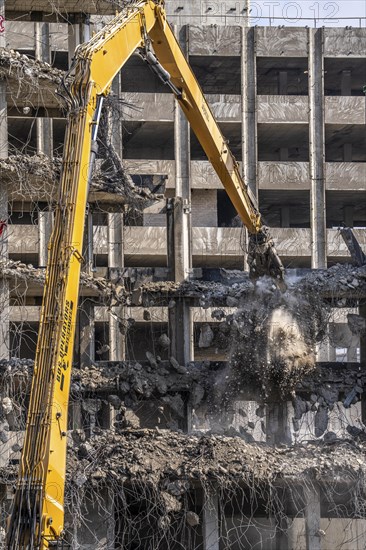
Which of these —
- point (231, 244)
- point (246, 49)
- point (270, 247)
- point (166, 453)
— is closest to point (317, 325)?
point (270, 247)

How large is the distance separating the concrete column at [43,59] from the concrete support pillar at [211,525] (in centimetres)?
2493

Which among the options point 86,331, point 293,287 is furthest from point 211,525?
point 86,331

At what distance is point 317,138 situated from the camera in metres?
51.7

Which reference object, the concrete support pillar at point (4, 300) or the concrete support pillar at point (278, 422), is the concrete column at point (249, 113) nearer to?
the concrete support pillar at point (278, 422)

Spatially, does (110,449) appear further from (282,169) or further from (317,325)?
(282,169)

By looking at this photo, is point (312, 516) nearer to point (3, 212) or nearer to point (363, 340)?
point (363, 340)

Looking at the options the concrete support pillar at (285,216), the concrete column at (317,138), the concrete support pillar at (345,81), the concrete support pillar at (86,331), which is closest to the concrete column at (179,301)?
the concrete support pillar at (86,331)

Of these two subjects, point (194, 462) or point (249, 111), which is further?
point (249, 111)

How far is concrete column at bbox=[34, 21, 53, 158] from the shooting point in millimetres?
47656

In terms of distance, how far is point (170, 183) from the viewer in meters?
50.1

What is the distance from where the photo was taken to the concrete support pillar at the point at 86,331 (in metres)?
33.8

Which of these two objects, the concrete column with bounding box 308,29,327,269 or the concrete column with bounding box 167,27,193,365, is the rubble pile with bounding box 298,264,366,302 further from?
the concrete column with bounding box 308,29,327,269

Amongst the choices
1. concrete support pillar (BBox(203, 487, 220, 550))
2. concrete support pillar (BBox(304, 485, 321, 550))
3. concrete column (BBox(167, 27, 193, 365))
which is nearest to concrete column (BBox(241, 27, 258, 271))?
concrete column (BBox(167, 27, 193, 365))

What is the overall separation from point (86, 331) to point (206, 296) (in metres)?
4.12
